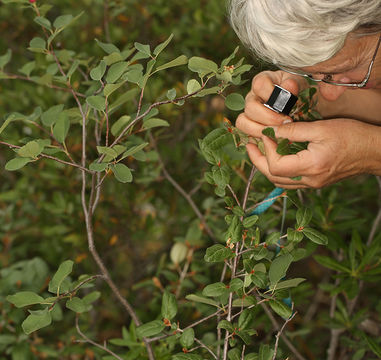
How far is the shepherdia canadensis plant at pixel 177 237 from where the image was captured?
1137 millimetres

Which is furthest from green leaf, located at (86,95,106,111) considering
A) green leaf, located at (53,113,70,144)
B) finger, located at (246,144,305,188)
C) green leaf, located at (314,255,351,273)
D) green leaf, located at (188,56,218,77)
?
green leaf, located at (314,255,351,273)

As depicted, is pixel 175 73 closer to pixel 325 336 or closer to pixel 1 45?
pixel 1 45

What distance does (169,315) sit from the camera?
4.02 ft

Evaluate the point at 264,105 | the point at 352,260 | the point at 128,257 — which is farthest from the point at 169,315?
the point at 128,257

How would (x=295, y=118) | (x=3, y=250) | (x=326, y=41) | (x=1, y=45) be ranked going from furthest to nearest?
(x=1, y=45)
(x=3, y=250)
(x=295, y=118)
(x=326, y=41)

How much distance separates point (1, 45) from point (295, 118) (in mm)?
1999

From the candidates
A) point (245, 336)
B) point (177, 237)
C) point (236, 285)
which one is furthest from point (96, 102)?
point (177, 237)

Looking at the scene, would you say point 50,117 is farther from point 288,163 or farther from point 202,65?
point 288,163

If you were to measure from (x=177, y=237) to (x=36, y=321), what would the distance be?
904mm

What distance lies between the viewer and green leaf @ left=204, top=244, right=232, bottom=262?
113 cm

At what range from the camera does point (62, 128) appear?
1.25m

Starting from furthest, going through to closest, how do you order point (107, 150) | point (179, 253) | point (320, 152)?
point (179, 253)
point (320, 152)
point (107, 150)

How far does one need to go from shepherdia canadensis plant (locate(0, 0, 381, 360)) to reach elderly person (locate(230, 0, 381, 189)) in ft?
0.20

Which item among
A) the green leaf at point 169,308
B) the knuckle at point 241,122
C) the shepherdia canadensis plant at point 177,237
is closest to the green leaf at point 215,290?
the shepherdia canadensis plant at point 177,237
